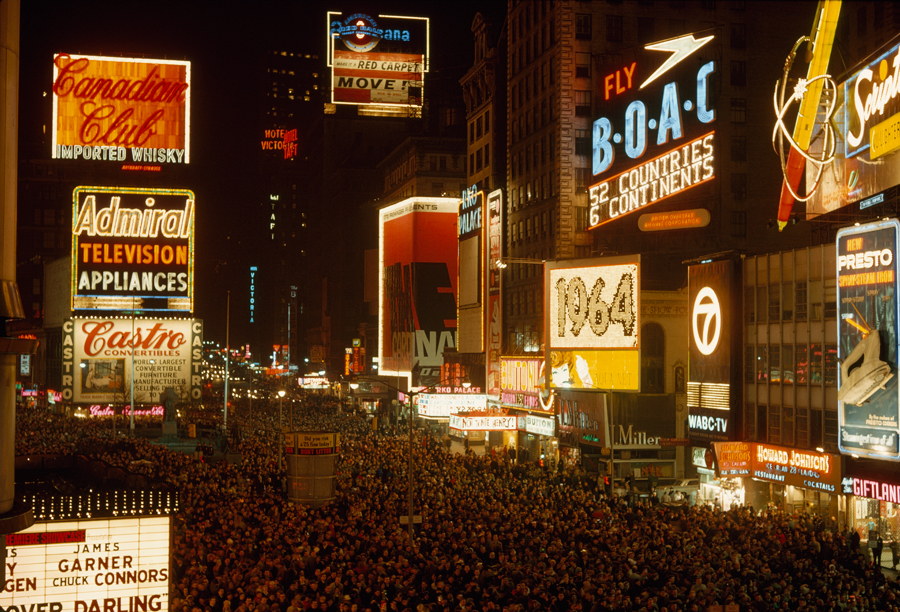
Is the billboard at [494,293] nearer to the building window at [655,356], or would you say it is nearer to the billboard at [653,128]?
the billboard at [653,128]

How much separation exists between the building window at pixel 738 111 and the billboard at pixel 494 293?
17000mm

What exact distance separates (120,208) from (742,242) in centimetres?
4287

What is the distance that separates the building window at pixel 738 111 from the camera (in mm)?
61222

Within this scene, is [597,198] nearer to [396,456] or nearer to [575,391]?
[575,391]

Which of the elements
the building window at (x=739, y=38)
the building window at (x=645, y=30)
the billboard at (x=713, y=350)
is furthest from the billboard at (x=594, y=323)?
the building window at (x=645, y=30)

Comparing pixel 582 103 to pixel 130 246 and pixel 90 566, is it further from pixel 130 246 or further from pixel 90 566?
pixel 90 566

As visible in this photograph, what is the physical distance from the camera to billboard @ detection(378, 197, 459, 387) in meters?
83.2

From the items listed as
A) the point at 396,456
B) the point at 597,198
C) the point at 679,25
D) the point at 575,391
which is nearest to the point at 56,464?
the point at 396,456

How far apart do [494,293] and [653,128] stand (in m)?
24.3

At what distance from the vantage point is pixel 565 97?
68688 mm

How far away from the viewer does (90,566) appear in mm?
19031

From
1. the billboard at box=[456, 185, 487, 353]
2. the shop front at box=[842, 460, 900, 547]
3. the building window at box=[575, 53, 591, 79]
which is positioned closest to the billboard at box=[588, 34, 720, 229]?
the shop front at box=[842, 460, 900, 547]

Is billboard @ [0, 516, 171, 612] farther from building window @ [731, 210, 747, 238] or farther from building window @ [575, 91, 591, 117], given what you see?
building window @ [575, 91, 591, 117]

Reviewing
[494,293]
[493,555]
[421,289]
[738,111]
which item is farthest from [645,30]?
[493,555]
